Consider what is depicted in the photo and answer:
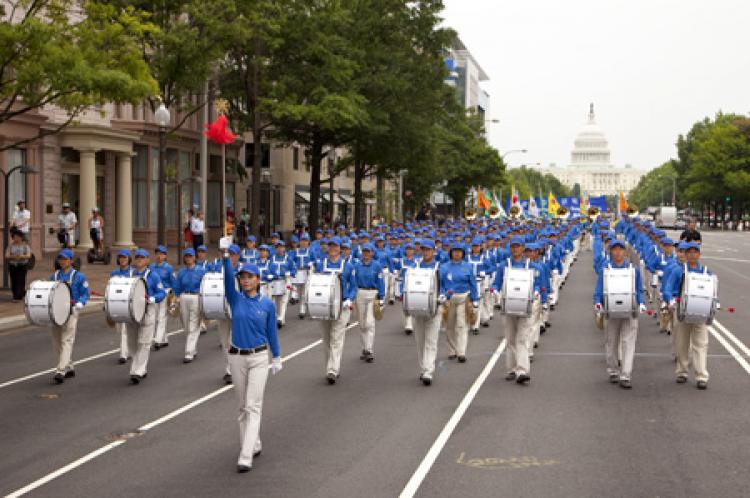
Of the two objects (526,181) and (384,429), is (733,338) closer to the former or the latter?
(384,429)

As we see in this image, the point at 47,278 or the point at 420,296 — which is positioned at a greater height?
the point at 420,296

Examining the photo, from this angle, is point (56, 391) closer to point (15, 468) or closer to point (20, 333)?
point (15, 468)

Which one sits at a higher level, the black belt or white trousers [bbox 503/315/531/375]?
the black belt

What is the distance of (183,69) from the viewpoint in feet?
93.2

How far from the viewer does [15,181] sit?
33.7 meters

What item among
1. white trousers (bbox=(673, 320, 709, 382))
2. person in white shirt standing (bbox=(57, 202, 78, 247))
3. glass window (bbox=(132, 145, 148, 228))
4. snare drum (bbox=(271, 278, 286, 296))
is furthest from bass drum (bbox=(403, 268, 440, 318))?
glass window (bbox=(132, 145, 148, 228))

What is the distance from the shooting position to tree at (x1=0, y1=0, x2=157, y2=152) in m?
18.8

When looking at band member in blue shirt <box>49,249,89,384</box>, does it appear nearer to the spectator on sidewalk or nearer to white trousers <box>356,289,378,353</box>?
white trousers <box>356,289,378,353</box>

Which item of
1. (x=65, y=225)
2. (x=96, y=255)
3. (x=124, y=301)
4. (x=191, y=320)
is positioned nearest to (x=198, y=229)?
(x=96, y=255)

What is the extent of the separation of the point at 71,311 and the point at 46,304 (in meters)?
0.55

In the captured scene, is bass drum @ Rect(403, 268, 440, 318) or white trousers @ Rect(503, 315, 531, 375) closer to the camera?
white trousers @ Rect(503, 315, 531, 375)

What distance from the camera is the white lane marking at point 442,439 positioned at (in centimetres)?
866

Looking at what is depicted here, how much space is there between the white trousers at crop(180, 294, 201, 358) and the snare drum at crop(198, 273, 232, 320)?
54.0 inches

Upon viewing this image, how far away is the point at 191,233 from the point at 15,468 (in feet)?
87.9
